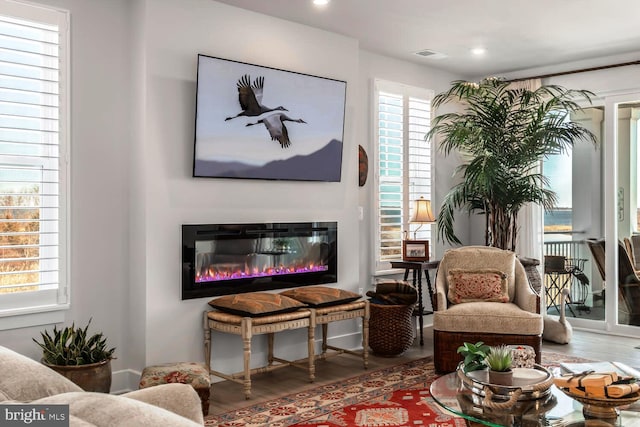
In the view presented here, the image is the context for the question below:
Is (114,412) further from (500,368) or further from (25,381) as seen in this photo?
(500,368)

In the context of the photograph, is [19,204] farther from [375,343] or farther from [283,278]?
[375,343]

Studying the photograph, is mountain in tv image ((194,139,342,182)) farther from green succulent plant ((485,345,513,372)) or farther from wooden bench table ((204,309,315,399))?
green succulent plant ((485,345,513,372))

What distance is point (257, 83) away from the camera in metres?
4.65

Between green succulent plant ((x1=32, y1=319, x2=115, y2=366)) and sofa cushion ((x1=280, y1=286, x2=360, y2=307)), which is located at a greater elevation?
sofa cushion ((x1=280, y1=286, x2=360, y2=307))

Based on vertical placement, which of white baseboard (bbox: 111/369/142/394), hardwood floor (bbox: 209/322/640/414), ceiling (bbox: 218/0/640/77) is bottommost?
hardwood floor (bbox: 209/322/640/414)

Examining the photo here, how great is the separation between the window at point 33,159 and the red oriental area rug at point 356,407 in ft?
4.50

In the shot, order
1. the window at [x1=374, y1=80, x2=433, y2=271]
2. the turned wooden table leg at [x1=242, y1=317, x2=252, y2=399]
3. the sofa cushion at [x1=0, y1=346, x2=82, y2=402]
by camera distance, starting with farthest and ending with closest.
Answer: the window at [x1=374, y1=80, x2=433, y2=271] → the turned wooden table leg at [x1=242, y1=317, x2=252, y2=399] → the sofa cushion at [x1=0, y1=346, x2=82, y2=402]

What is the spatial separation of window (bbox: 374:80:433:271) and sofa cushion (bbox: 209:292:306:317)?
1780mm

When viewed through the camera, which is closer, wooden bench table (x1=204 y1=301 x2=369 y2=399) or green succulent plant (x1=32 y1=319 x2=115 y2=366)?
green succulent plant (x1=32 y1=319 x2=115 y2=366)

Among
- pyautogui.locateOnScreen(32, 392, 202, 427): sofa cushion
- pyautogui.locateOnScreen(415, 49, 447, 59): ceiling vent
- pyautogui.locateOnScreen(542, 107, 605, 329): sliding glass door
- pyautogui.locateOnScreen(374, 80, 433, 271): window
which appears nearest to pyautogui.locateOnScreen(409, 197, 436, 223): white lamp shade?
pyautogui.locateOnScreen(374, 80, 433, 271): window

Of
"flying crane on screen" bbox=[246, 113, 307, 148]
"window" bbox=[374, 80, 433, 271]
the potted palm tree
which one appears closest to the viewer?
"flying crane on screen" bbox=[246, 113, 307, 148]

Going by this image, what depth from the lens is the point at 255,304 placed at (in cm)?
423

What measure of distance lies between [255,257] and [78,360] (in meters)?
1.55

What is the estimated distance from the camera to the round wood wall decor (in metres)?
5.82
